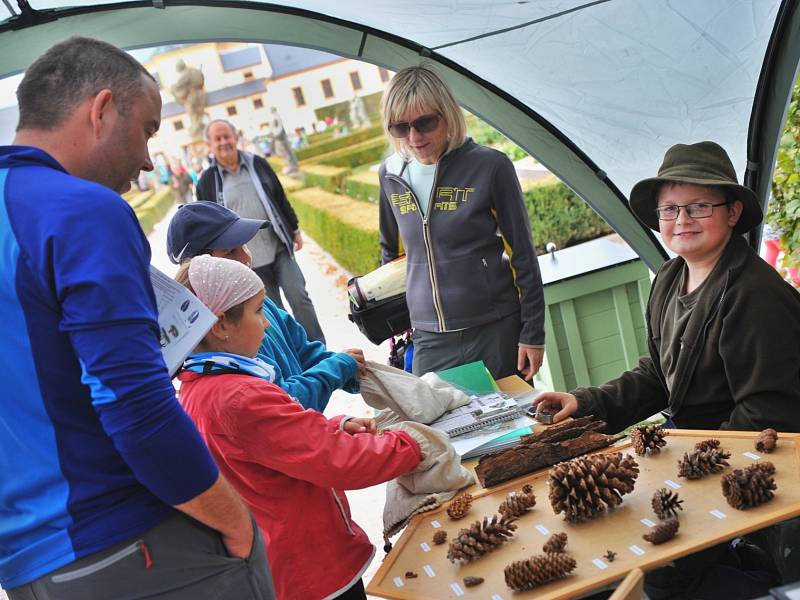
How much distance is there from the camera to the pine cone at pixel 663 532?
154 centimetres

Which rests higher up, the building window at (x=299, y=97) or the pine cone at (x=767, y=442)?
the building window at (x=299, y=97)

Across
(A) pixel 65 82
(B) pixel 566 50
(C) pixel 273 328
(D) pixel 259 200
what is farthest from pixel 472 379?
(D) pixel 259 200

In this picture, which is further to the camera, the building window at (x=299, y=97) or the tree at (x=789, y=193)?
the building window at (x=299, y=97)

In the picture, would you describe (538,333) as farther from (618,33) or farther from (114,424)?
(114,424)

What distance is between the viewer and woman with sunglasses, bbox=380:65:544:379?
325 centimetres

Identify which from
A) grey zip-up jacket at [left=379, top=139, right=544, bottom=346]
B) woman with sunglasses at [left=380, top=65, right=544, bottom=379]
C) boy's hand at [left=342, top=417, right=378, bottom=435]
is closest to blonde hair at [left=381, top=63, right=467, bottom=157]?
woman with sunglasses at [left=380, top=65, right=544, bottom=379]

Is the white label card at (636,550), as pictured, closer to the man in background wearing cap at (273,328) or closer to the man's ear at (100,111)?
the man in background wearing cap at (273,328)

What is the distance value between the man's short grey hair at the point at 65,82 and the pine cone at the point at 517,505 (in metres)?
1.17

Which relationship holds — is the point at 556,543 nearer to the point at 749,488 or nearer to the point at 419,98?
the point at 749,488

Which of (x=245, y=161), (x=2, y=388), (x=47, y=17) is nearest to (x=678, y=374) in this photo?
(x=2, y=388)

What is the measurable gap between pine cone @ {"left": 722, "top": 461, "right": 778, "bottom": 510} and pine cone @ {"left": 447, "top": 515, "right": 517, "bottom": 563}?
0.44 m

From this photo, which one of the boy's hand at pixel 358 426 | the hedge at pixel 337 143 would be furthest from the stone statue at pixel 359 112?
the boy's hand at pixel 358 426

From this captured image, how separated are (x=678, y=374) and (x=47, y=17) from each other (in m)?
2.81

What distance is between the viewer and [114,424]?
4.40ft
